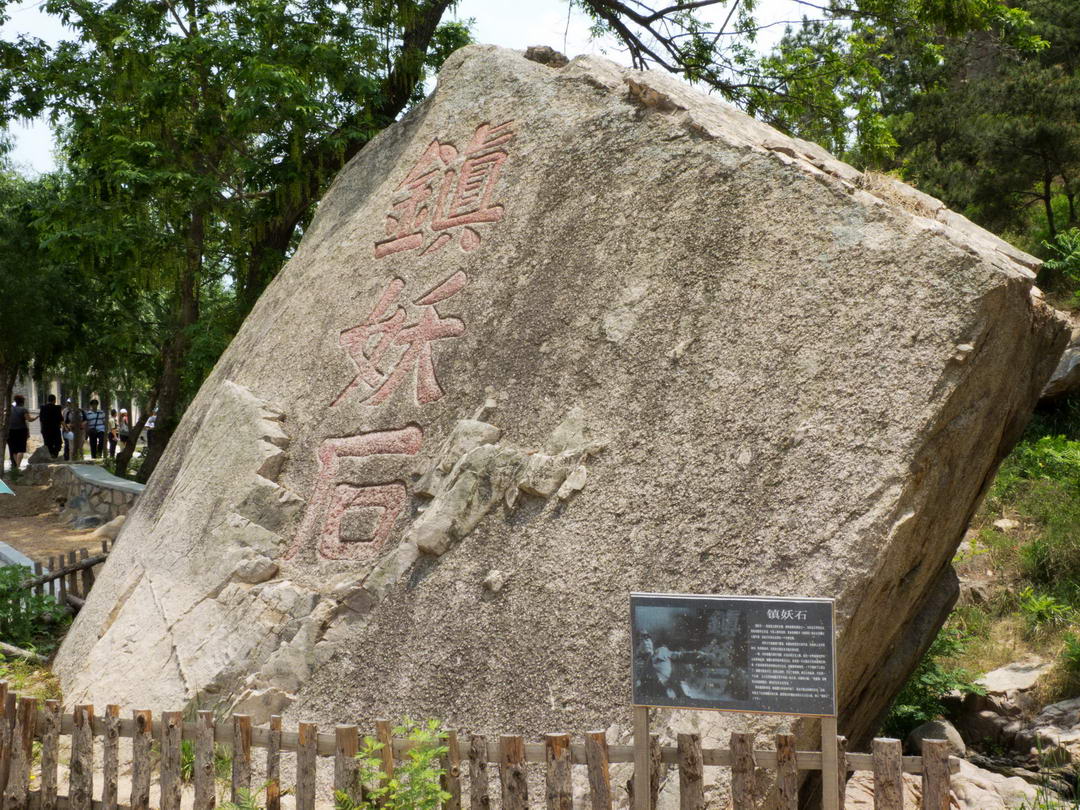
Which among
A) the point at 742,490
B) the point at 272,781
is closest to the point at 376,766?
the point at 272,781

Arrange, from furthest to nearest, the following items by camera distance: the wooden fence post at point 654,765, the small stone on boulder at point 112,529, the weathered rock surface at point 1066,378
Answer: the weathered rock surface at point 1066,378 < the small stone on boulder at point 112,529 < the wooden fence post at point 654,765

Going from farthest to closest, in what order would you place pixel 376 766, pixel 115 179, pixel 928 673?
pixel 115 179 < pixel 928 673 < pixel 376 766

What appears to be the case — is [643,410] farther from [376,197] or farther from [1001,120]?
[1001,120]

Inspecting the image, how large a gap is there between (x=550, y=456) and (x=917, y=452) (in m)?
1.46

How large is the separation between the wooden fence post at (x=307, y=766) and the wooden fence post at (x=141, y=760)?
26.7 inches

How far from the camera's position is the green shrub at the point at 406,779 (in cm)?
303

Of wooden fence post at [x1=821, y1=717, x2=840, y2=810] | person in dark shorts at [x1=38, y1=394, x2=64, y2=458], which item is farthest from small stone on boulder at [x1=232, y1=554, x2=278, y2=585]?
person in dark shorts at [x1=38, y1=394, x2=64, y2=458]

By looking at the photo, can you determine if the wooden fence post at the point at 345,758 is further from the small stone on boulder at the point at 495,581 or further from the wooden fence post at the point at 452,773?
the small stone on boulder at the point at 495,581

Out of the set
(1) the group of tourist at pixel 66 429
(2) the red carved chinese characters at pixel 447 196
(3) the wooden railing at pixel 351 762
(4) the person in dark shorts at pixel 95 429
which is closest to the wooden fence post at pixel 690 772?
(3) the wooden railing at pixel 351 762

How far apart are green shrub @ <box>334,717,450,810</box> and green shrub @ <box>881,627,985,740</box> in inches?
142

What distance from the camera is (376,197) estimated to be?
241 inches

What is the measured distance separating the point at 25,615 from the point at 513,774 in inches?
164

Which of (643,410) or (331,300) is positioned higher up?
(331,300)

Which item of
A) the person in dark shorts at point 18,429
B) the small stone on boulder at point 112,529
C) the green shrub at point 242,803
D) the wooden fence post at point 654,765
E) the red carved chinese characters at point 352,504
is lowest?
the green shrub at point 242,803
